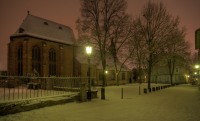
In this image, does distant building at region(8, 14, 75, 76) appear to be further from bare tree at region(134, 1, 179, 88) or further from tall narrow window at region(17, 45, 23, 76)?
bare tree at region(134, 1, 179, 88)

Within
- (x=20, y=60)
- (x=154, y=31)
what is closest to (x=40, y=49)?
(x=20, y=60)

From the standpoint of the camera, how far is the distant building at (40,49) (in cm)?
3944

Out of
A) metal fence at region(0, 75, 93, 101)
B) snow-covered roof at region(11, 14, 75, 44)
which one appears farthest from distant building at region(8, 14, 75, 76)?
metal fence at region(0, 75, 93, 101)

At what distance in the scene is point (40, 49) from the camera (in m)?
Answer: 42.2

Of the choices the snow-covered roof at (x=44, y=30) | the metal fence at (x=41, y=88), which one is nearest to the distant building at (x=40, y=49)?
the snow-covered roof at (x=44, y=30)

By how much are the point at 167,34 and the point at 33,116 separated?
976 inches

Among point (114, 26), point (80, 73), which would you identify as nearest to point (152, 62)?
point (114, 26)

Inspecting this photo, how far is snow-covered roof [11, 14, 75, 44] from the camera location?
136ft

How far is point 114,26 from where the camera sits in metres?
35.3

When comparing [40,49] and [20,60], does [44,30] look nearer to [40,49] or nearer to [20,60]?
[40,49]

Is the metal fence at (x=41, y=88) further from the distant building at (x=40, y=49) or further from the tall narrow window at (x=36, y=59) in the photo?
the tall narrow window at (x=36, y=59)

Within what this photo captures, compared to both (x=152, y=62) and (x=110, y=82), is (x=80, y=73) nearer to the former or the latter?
(x=110, y=82)

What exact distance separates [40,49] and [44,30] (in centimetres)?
564

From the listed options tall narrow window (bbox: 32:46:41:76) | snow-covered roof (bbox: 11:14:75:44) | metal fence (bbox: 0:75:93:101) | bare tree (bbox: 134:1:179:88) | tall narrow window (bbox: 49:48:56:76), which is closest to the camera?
metal fence (bbox: 0:75:93:101)
